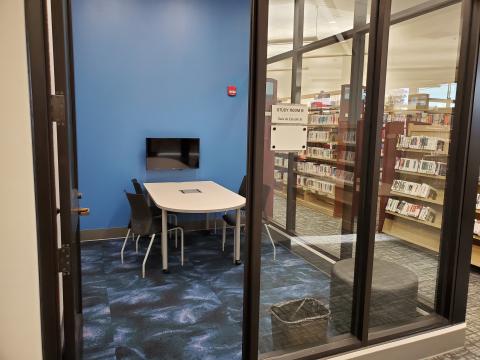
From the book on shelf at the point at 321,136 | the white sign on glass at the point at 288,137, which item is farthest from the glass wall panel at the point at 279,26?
the book on shelf at the point at 321,136

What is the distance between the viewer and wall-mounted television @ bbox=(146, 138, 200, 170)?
203 inches

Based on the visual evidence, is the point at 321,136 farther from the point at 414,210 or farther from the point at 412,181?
the point at 414,210

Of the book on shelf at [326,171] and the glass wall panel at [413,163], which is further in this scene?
the glass wall panel at [413,163]

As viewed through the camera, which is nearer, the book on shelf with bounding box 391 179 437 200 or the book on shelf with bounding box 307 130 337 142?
the book on shelf with bounding box 307 130 337 142

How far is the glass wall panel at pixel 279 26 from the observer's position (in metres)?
1.84

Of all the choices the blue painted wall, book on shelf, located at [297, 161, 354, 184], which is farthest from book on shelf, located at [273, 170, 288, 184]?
the blue painted wall

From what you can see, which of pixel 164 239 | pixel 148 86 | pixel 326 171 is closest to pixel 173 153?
pixel 148 86

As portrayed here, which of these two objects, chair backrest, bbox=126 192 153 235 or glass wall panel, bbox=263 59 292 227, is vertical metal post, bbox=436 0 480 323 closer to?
glass wall panel, bbox=263 59 292 227

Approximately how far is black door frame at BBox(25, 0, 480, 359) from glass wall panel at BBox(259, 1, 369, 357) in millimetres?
95

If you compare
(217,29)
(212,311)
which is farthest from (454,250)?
(217,29)

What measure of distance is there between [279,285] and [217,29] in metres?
4.09

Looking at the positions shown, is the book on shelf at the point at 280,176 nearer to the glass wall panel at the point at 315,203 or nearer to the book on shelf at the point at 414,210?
the glass wall panel at the point at 315,203

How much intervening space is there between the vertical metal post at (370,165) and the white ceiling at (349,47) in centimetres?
21

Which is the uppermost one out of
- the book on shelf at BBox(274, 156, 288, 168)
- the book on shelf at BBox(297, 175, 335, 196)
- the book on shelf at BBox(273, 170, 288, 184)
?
the book on shelf at BBox(274, 156, 288, 168)
